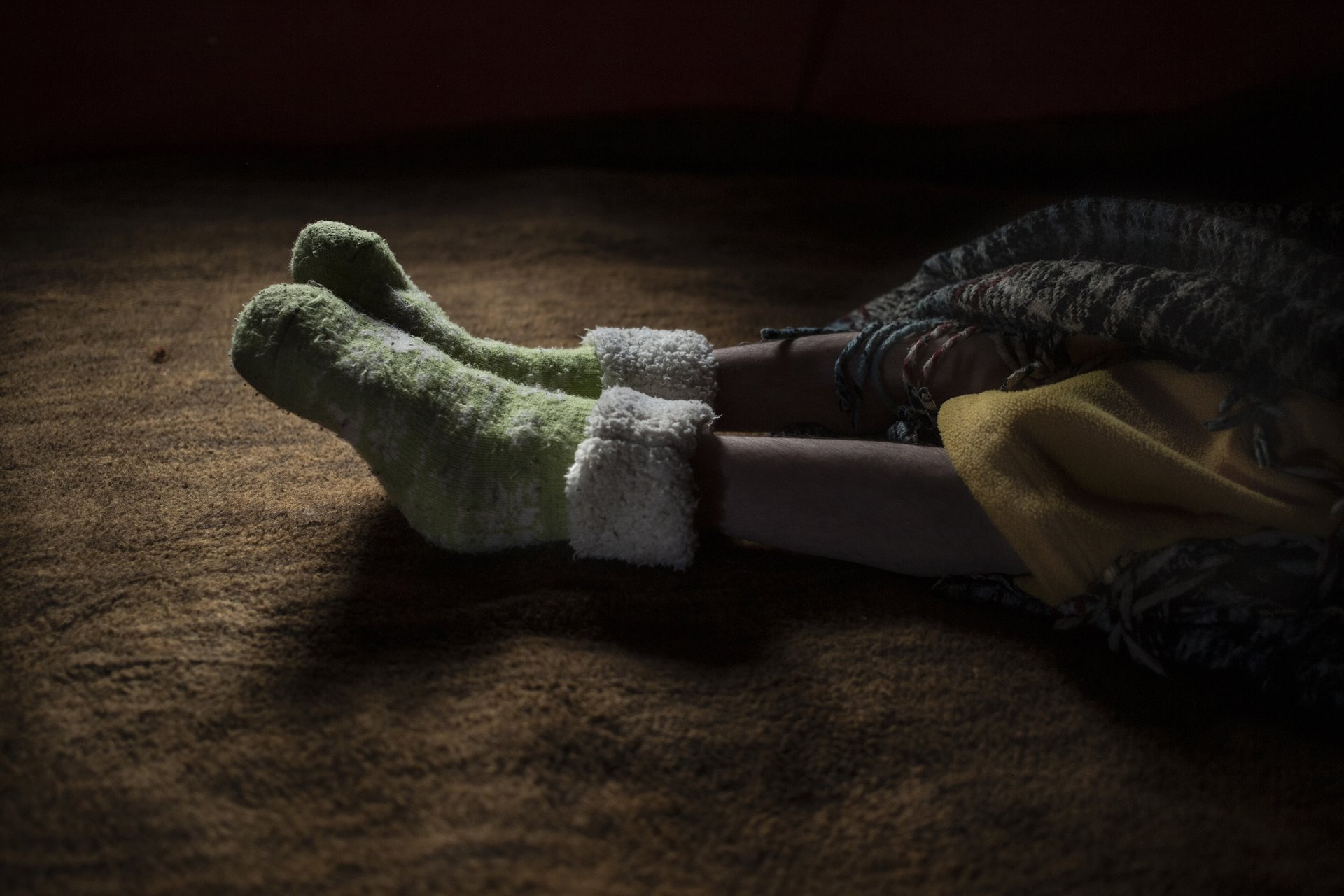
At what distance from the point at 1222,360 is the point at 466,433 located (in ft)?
1.64

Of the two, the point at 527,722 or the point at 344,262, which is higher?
the point at 344,262

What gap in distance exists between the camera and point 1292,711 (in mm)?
546

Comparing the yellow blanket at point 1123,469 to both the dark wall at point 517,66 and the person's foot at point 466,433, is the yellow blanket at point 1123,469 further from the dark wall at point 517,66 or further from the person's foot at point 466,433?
the dark wall at point 517,66

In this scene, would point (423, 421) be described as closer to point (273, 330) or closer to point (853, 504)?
point (273, 330)

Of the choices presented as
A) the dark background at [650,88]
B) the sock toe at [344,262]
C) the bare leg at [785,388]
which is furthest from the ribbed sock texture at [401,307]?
the dark background at [650,88]

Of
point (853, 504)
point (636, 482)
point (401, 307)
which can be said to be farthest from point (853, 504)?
point (401, 307)

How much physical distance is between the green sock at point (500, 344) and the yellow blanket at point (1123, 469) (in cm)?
24

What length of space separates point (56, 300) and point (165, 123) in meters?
0.64

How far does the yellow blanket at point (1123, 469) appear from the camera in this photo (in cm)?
51

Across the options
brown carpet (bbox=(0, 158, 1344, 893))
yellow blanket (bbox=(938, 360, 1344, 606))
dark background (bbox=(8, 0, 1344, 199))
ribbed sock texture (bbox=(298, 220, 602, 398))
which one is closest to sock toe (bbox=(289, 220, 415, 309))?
ribbed sock texture (bbox=(298, 220, 602, 398))

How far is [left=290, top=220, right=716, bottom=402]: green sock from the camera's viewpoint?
2.27ft

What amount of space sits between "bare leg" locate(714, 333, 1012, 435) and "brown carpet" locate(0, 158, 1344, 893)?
0.14 m

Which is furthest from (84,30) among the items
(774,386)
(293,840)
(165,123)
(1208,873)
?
(1208,873)

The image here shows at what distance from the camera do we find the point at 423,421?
24.3 inches
